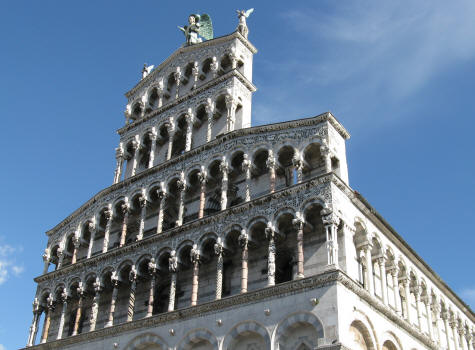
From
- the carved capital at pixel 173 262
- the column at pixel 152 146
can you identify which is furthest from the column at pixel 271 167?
the column at pixel 152 146

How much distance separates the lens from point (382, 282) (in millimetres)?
22562

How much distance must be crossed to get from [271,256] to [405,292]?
24.3ft

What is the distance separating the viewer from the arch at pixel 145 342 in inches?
862

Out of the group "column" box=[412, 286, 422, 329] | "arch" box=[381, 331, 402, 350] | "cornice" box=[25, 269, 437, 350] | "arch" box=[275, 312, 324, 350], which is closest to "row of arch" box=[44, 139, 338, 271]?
"cornice" box=[25, 269, 437, 350]

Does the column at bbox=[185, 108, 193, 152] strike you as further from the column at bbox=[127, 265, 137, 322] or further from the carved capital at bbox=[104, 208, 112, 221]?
the column at bbox=[127, 265, 137, 322]

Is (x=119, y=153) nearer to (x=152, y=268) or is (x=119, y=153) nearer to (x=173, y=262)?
(x=152, y=268)

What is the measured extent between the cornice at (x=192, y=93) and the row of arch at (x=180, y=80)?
1.75 ft

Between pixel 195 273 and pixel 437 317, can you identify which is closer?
pixel 195 273

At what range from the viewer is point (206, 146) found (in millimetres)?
25547

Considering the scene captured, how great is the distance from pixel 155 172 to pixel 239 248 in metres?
6.79

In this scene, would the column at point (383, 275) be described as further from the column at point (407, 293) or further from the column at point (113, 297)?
the column at point (113, 297)

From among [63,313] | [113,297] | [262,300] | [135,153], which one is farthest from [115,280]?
[262,300]

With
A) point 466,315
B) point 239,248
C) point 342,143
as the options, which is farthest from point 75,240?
point 466,315

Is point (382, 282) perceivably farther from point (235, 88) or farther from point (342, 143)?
point (235, 88)
